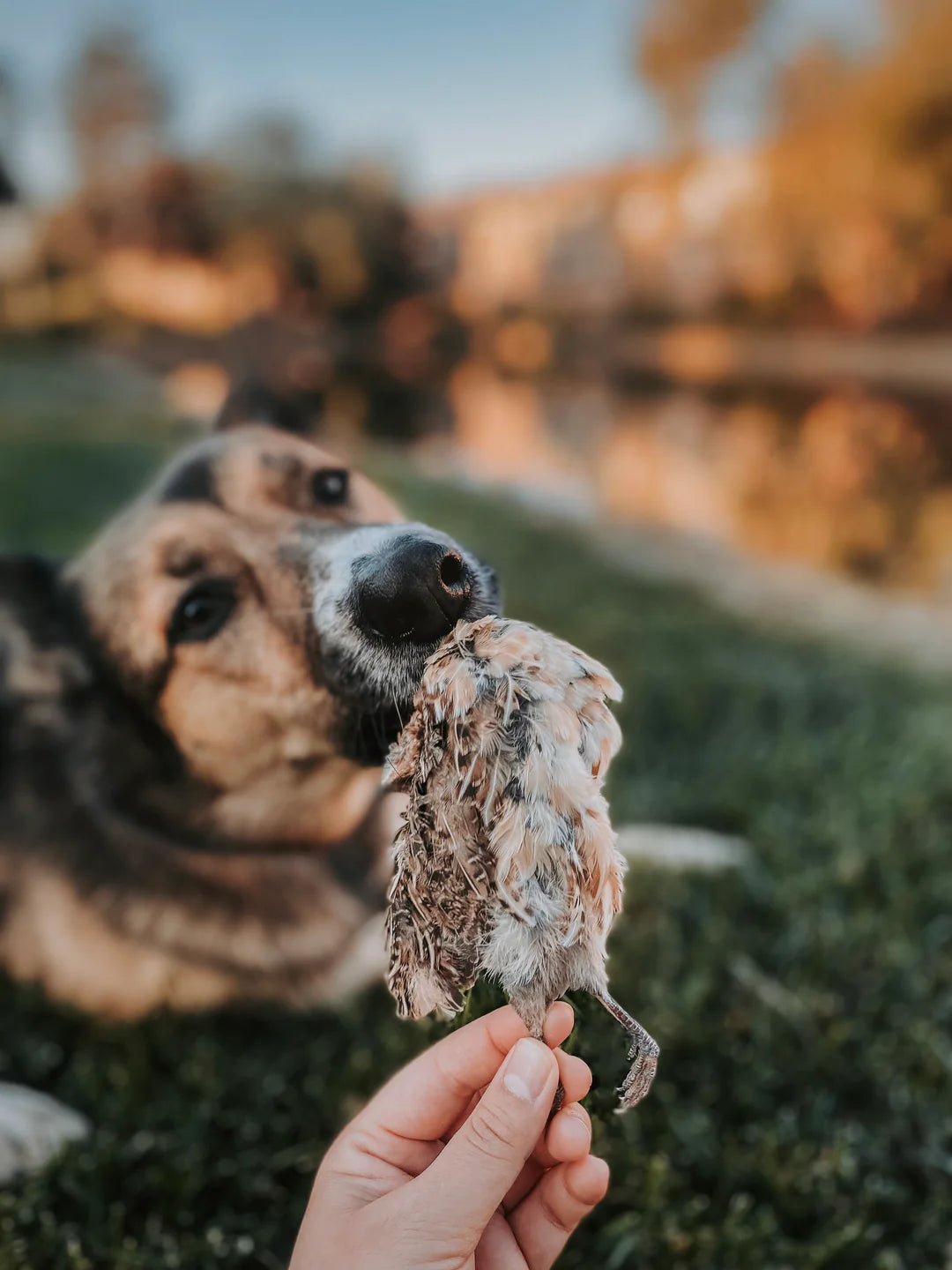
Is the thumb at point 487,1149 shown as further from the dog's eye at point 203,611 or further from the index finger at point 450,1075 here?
the dog's eye at point 203,611

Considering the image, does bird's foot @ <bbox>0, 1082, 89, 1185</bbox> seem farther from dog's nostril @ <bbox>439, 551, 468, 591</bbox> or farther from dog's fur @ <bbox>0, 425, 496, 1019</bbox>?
dog's nostril @ <bbox>439, 551, 468, 591</bbox>

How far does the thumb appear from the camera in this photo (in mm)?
852

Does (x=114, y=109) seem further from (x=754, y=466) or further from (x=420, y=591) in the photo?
(x=420, y=591)

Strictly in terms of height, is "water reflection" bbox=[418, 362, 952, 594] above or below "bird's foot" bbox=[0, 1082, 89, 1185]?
below

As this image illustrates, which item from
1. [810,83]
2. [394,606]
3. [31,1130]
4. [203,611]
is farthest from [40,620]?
[810,83]

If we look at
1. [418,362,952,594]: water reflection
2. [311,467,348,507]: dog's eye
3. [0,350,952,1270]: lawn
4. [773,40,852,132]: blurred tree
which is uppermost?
[773,40,852,132]: blurred tree

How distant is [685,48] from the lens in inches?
1154

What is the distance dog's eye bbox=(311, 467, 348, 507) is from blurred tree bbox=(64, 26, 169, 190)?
3157 cm

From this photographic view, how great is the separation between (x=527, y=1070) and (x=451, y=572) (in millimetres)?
597

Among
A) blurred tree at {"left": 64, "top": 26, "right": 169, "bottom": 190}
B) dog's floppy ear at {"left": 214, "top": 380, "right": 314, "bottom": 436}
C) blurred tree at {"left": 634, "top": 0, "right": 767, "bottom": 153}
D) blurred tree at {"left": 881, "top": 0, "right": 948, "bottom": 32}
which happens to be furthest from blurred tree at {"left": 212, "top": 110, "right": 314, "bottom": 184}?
dog's floppy ear at {"left": 214, "top": 380, "right": 314, "bottom": 436}

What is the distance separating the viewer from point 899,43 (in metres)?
21.3

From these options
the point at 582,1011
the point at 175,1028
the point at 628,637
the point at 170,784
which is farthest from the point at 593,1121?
the point at 628,637

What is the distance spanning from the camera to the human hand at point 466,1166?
855mm

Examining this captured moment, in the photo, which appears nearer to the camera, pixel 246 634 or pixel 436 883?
pixel 436 883
